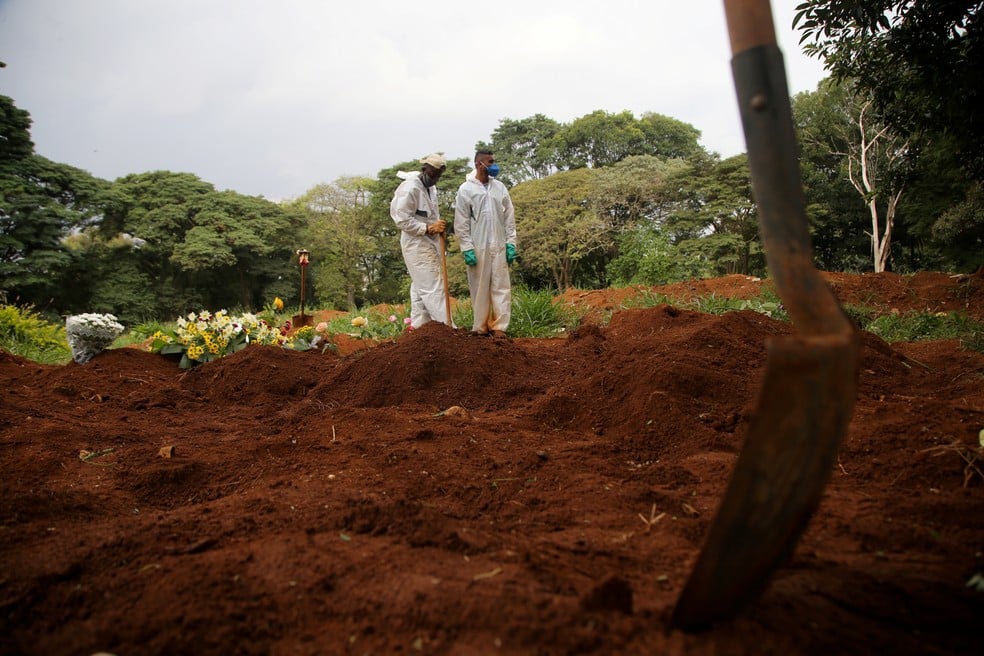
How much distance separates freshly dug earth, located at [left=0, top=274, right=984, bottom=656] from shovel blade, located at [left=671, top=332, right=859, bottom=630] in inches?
3.8

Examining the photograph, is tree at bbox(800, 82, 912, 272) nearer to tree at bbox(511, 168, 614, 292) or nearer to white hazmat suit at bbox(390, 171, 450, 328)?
tree at bbox(511, 168, 614, 292)

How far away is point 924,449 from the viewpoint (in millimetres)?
2014

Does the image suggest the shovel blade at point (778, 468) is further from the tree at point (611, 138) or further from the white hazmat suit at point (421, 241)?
the tree at point (611, 138)

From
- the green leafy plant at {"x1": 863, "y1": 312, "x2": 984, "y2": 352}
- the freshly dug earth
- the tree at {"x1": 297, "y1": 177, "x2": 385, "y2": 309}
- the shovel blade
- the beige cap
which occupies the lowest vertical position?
the green leafy plant at {"x1": 863, "y1": 312, "x2": 984, "y2": 352}

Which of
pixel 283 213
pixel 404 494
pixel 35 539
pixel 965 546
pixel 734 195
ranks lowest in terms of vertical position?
pixel 965 546

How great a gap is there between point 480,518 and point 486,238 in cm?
515

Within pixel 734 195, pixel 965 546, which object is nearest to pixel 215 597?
pixel 965 546

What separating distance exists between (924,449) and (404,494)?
1.78 meters

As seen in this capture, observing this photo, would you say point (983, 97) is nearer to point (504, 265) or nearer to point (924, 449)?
point (924, 449)

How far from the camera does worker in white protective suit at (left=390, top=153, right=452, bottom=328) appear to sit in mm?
6484

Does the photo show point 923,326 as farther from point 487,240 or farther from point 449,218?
point 449,218

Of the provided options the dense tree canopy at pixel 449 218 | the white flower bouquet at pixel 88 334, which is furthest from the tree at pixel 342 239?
the white flower bouquet at pixel 88 334

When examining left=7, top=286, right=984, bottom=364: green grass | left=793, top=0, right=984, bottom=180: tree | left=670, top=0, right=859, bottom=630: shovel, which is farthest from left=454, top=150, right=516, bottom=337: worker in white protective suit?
left=670, top=0, right=859, bottom=630: shovel

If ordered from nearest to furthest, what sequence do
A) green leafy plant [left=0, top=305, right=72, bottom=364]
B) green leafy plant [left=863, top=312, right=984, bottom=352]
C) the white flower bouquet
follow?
the white flower bouquet, green leafy plant [left=863, top=312, right=984, bottom=352], green leafy plant [left=0, top=305, right=72, bottom=364]
